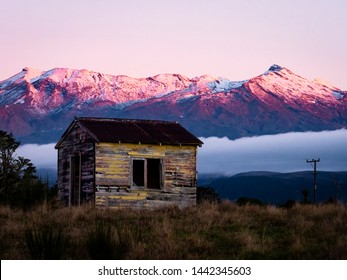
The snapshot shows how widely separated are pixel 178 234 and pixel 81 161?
12038mm

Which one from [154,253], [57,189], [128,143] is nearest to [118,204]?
[128,143]

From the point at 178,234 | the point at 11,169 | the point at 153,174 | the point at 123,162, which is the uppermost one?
the point at 123,162

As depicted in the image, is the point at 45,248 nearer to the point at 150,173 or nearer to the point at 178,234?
the point at 178,234

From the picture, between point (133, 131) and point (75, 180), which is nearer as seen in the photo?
point (133, 131)

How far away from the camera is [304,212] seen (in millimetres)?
21500

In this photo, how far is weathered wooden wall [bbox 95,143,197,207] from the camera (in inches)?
1077

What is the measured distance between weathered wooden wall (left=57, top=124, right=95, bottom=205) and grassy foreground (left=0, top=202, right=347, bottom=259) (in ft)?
17.4

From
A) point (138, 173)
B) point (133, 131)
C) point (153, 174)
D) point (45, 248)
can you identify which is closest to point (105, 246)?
point (45, 248)

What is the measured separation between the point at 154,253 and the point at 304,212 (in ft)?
26.9

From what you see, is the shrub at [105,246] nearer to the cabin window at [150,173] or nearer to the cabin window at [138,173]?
the cabin window at [150,173]

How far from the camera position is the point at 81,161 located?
93.5ft

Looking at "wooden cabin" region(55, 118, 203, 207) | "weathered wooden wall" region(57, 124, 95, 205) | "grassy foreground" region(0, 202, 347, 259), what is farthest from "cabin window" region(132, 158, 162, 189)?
"grassy foreground" region(0, 202, 347, 259)

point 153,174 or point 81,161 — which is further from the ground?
point 81,161
